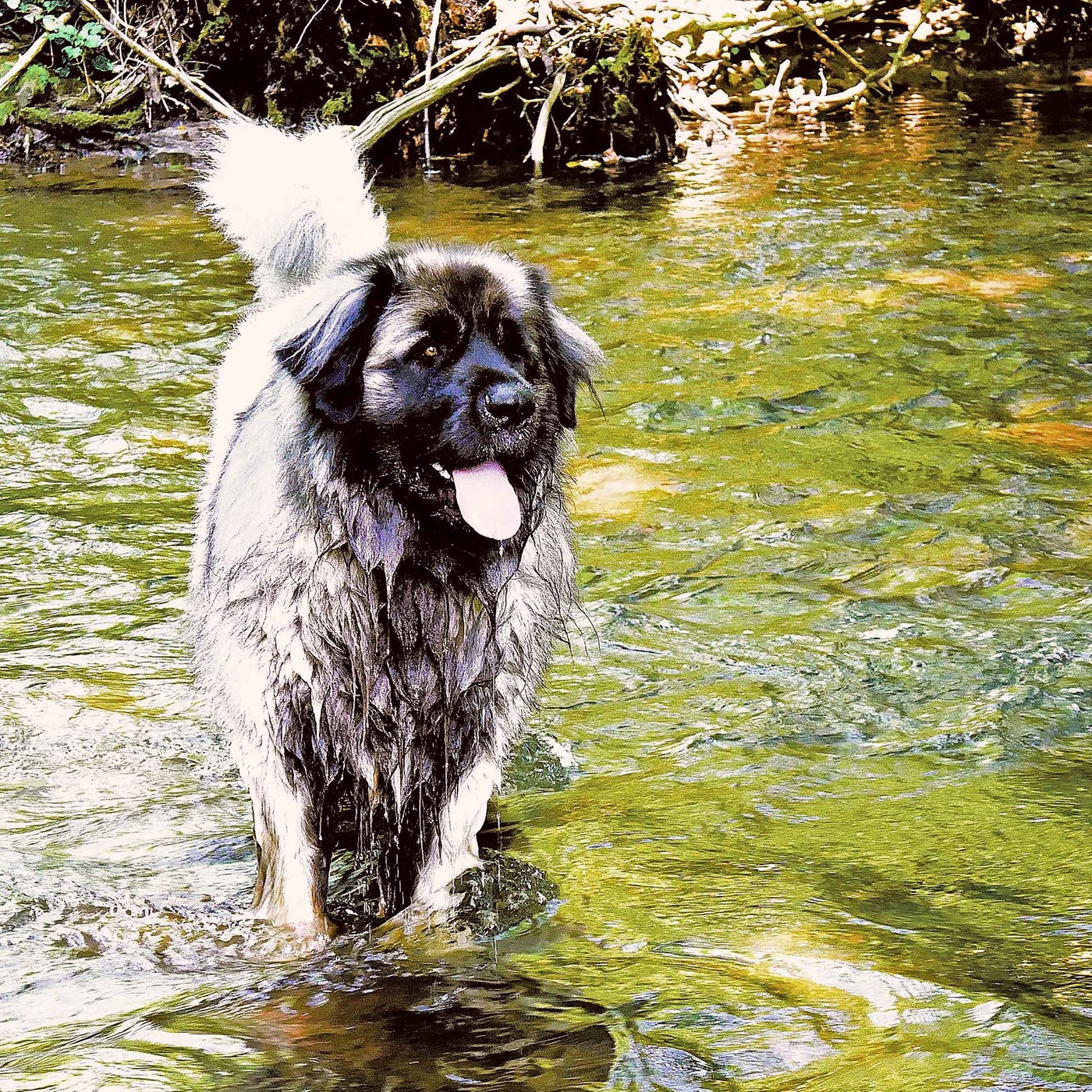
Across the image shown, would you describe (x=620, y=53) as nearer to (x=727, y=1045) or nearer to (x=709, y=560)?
(x=709, y=560)

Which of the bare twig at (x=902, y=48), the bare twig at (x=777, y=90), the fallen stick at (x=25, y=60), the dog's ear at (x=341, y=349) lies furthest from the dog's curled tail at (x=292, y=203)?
the bare twig at (x=777, y=90)

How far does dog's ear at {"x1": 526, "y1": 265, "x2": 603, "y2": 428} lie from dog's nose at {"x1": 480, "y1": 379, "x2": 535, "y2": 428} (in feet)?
1.34

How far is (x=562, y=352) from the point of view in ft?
12.9

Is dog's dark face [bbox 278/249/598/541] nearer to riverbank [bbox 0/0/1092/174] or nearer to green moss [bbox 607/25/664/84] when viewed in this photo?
riverbank [bbox 0/0/1092/174]

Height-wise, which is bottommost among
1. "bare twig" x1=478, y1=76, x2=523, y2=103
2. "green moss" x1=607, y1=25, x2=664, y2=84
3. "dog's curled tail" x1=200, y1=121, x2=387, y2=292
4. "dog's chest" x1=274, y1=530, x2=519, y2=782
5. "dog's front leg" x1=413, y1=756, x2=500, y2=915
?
"dog's front leg" x1=413, y1=756, x2=500, y2=915

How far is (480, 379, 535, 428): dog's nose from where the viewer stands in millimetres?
3430

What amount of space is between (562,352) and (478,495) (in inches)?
23.5

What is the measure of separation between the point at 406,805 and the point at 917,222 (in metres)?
7.65

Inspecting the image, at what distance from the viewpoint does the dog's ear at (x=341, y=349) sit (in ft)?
11.5

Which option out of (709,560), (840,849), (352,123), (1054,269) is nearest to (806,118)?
(352,123)

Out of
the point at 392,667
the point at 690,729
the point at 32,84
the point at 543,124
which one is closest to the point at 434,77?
the point at 543,124

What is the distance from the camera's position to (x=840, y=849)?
3771 mm

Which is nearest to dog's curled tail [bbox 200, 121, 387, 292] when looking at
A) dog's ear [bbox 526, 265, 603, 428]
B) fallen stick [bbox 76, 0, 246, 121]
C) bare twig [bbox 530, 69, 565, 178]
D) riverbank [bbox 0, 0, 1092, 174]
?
dog's ear [bbox 526, 265, 603, 428]

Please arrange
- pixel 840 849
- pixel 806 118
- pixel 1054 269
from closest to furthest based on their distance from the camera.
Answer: pixel 840 849, pixel 1054 269, pixel 806 118
